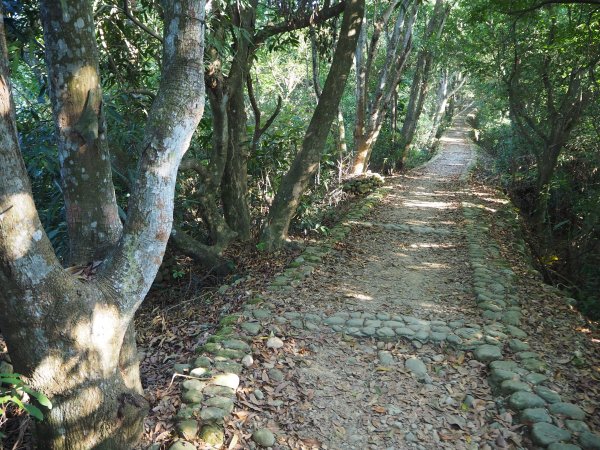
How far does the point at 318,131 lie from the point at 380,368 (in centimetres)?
368

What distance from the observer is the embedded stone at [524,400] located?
320cm

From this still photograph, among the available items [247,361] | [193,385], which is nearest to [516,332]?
[247,361]

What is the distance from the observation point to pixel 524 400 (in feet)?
10.6

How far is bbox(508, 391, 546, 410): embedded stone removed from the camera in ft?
10.5

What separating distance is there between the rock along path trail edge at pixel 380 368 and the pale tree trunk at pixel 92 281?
22.7 inches

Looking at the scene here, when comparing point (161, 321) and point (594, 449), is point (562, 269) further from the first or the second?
point (161, 321)

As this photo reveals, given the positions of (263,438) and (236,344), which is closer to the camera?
(263,438)

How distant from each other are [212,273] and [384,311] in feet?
8.03

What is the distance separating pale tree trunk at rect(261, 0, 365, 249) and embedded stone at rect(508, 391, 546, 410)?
151 inches

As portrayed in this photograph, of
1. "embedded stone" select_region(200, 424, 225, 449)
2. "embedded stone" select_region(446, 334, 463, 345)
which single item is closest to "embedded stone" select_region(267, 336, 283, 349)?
"embedded stone" select_region(200, 424, 225, 449)

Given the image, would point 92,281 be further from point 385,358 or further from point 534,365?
point 534,365

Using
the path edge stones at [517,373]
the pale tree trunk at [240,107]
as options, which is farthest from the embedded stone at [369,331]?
the pale tree trunk at [240,107]

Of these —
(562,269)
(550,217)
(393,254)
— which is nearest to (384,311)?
(393,254)

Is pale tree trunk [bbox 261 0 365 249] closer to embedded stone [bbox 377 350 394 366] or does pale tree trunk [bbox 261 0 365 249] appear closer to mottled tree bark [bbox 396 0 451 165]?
embedded stone [bbox 377 350 394 366]
